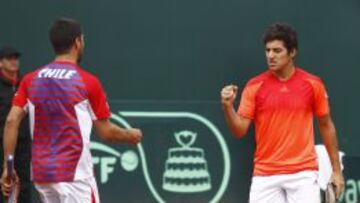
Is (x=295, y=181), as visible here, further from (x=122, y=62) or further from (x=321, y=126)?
(x=122, y=62)

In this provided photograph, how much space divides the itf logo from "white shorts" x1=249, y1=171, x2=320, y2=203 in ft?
6.39

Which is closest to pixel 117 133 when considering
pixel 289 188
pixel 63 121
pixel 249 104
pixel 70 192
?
pixel 63 121

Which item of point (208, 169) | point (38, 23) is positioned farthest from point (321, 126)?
point (38, 23)

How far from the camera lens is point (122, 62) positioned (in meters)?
8.65

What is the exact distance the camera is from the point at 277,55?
6930 mm

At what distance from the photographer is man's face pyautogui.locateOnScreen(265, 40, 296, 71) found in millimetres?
6922

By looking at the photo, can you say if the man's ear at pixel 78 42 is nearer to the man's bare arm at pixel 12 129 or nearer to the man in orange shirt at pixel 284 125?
the man's bare arm at pixel 12 129

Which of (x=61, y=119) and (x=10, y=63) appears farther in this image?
(x=10, y=63)

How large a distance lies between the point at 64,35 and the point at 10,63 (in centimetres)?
217

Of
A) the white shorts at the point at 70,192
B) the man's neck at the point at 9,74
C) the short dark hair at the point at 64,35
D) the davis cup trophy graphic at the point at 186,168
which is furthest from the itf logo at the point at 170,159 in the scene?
the short dark hair at the point at 64,35

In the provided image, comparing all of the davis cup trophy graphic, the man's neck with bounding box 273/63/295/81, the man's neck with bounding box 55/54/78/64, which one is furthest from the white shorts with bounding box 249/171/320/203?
the davis cup trophy graphic

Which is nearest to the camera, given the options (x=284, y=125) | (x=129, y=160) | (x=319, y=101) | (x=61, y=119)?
(x=61, y=119)

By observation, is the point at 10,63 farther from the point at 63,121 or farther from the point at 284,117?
the point at 284,117

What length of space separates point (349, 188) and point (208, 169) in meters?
1.43
